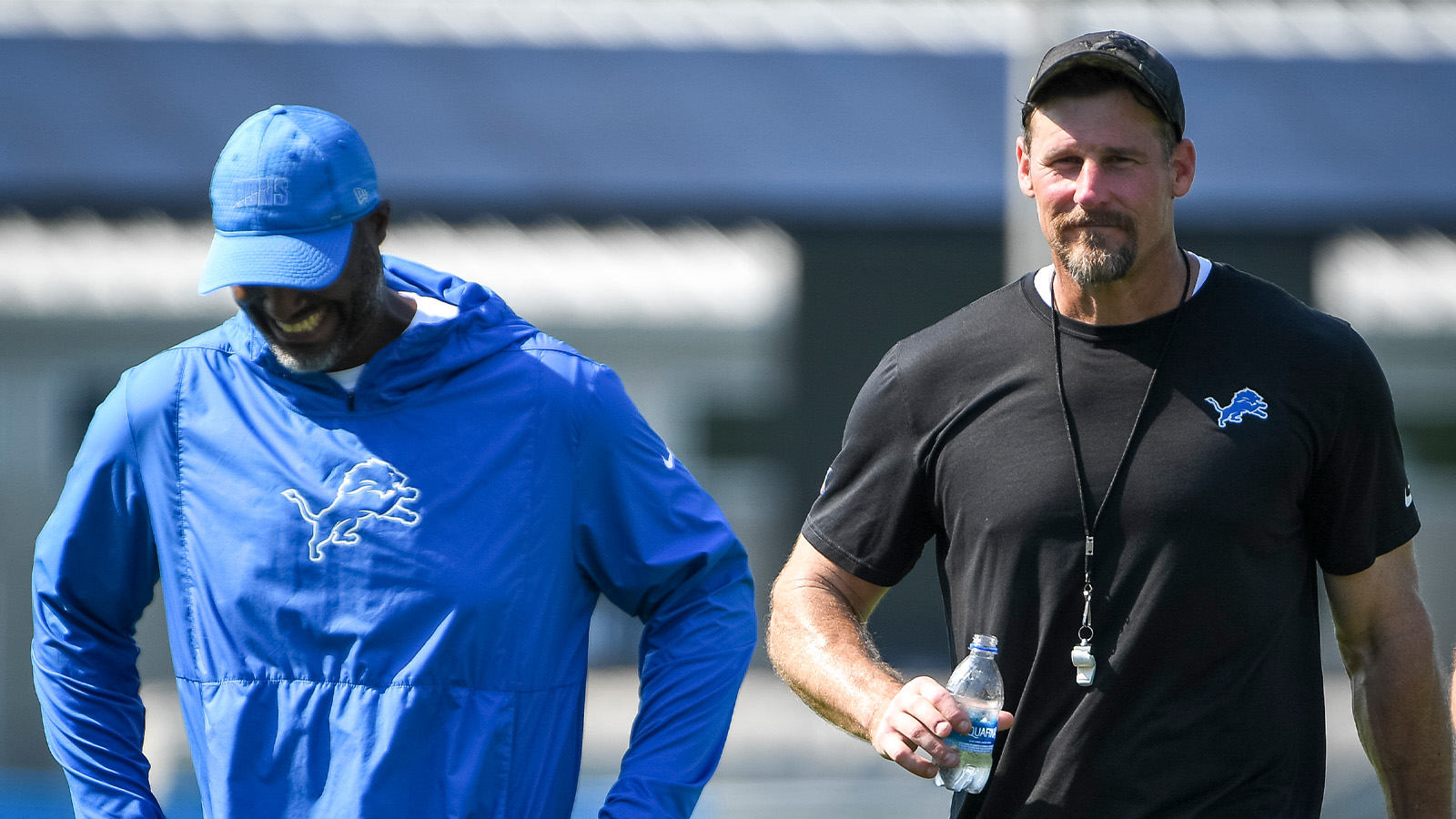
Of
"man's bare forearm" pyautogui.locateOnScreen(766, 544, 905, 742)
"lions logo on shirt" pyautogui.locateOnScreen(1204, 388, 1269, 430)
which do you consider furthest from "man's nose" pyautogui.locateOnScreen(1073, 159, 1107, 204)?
"man's bare forearm" pyautogui.locateOnScreen(766, 544, 905, 742)

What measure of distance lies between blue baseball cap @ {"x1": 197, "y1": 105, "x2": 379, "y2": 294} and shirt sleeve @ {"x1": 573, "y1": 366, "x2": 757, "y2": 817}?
504mm

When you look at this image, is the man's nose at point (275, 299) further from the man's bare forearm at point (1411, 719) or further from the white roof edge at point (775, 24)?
the white roof edge at point (775, 24)

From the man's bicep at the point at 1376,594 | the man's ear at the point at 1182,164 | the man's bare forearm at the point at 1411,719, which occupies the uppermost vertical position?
the man's ear at the point at 1182,164

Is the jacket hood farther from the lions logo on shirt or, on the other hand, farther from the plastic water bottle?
the lions logo on shirt

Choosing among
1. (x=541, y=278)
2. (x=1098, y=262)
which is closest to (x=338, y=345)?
(x=1098, y=262)

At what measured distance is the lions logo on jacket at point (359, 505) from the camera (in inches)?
111

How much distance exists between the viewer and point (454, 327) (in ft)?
9.70

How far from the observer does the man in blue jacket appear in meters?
2.77

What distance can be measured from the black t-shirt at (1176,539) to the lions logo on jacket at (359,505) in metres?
0.98

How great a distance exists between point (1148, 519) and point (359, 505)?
4.39ft

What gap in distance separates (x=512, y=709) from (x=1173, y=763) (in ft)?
3.69

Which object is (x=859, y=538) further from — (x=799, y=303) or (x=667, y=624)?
(x=799, y=303)

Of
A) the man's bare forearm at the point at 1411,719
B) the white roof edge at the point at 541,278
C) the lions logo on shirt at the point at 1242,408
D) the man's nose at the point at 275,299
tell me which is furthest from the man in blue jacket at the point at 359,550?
the white roof edge at the point at 541,278

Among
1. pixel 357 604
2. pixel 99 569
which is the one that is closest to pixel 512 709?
pixel 357 604
